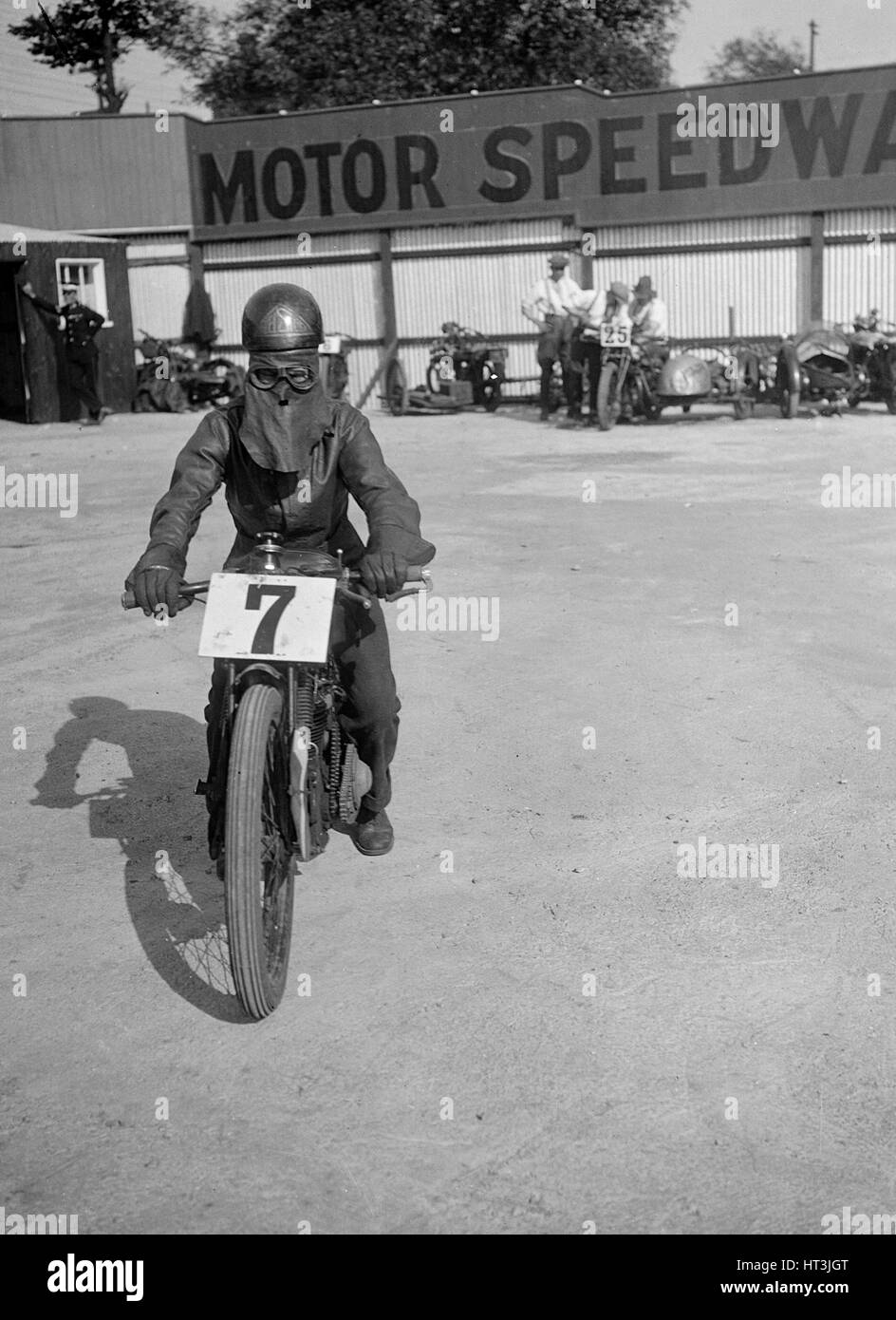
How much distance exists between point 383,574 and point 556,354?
53.4 ft

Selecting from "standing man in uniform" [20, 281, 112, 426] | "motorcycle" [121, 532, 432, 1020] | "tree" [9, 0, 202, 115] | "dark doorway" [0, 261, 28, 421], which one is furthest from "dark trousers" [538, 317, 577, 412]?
"tree" [9, 0, 202, 115]

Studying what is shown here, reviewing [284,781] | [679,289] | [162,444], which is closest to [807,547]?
[284,781]

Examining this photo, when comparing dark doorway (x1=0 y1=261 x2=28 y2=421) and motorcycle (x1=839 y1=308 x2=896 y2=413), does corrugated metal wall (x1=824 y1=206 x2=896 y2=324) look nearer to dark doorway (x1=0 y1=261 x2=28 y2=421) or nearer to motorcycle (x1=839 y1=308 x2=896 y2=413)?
motorcycle (x1=839 y1=308 x2=896 y2=413)

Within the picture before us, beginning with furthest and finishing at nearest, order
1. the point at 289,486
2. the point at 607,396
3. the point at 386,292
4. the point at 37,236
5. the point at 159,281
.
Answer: the point at 159,281, the point at 386,292, the point at 37,236, the point at 607,396, the point at 289,486

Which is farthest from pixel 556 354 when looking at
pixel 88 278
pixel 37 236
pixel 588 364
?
pixel 88 278

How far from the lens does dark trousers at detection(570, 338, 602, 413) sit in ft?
59.5

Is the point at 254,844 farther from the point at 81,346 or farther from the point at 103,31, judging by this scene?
the point at 103,31

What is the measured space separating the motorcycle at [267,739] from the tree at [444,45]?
3587cm

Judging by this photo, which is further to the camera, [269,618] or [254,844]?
[269,618]

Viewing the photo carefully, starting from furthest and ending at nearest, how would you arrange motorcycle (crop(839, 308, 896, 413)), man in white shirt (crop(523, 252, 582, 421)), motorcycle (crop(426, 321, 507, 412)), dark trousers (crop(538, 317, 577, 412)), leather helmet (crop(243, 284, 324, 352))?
motorcycle (crop(426, 321, 507, 412)) < man in white shirt (crop(523, 252, 582, 421)) < dark trousers (crop(538, 317, 577, 412)) < motorcycle (crop(839, 308, 896, 413)) < leather helmet (crop(243, 284, 324, 352))

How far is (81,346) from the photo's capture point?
2042 cm

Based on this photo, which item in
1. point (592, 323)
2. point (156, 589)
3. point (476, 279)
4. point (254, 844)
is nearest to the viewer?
point (254, 844)

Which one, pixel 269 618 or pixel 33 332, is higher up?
pixel 33 332
